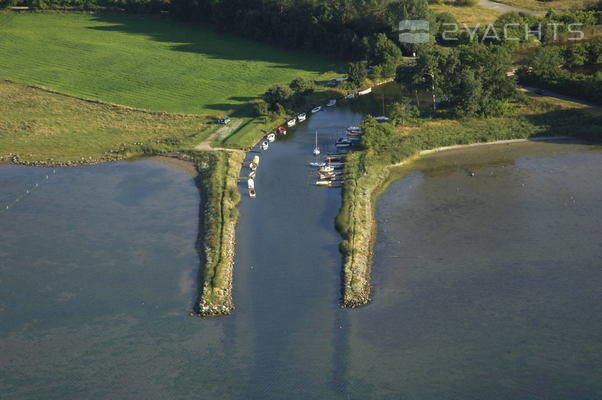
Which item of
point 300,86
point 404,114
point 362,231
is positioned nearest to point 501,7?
point 404,114

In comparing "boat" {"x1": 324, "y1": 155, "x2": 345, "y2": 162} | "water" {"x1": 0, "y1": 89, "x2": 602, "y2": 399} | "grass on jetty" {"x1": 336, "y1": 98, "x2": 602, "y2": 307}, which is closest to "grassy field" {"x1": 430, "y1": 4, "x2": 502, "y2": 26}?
"grass on jetty" {"x1": 336, "y1": 98, "x2": 602, "y2": 307}

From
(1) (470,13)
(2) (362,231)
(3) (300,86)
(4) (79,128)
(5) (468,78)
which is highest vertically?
(1) (470,13)

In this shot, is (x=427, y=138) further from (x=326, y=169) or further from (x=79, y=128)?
(x=79, y=128)

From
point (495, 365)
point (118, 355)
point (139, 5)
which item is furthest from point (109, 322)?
point (139, 5)

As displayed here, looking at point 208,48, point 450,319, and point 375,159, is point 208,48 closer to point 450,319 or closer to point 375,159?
point 375,159

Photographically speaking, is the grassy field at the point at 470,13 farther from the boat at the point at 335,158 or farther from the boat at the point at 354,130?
the boat at the point at 335,158

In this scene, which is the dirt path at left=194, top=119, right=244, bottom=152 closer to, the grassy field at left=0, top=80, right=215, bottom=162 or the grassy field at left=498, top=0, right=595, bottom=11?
the grassy field at left=0, top=80, right=215, bottom=162
